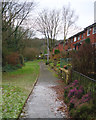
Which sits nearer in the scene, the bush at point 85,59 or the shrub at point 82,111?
the shrub at point 82,111

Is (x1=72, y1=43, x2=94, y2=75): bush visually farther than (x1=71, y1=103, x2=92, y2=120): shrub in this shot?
Yes

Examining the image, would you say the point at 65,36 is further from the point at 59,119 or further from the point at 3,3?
the point at 59,119

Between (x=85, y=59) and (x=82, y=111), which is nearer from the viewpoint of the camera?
(x=82, y=111)

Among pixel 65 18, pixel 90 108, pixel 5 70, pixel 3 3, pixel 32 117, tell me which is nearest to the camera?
pixel 90 108

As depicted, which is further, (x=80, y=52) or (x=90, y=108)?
(x=80, y=52)

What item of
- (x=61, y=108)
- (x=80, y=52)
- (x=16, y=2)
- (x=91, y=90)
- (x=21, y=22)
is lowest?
(x=61, y=108)

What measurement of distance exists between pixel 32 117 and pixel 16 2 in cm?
1376

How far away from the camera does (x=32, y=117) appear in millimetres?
4574

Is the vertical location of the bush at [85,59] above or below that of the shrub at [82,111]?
above

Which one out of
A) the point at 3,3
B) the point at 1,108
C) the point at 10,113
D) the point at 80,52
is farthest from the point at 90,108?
the point at 3,3

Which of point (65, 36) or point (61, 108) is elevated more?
point (65, 36)

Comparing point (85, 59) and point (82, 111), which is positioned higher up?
point (85, 59)

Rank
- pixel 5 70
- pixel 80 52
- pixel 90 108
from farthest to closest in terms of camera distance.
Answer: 1. pixel 5 70
2. pixel 80 52
3. pixel 90 108

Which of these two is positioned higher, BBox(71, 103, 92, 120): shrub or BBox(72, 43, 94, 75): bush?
BBox(72, 43, 94, 75): bush
